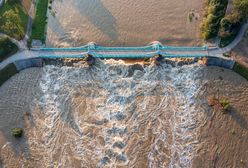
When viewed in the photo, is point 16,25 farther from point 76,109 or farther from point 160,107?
point 160,107

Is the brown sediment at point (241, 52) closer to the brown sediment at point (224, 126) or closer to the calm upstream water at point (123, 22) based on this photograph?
the brown sediment at point (224, 126)

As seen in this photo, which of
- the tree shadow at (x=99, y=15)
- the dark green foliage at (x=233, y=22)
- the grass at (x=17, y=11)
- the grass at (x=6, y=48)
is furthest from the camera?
the grass at (x=17, y=11)

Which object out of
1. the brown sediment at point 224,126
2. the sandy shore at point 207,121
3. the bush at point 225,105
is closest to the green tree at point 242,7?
the brown sediment at point 224,126

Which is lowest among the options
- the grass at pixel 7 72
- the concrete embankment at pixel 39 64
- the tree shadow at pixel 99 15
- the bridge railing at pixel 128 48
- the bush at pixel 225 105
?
the bush at pixel 225 105

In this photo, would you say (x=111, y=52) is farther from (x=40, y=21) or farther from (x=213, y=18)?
(x=213, y=18)

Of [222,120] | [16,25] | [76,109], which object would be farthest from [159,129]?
[16,25]

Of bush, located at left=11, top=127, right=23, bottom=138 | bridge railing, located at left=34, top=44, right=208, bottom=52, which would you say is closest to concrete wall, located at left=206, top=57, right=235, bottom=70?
bridge railing, located at left=34, top=44, right=208, bottom=52
